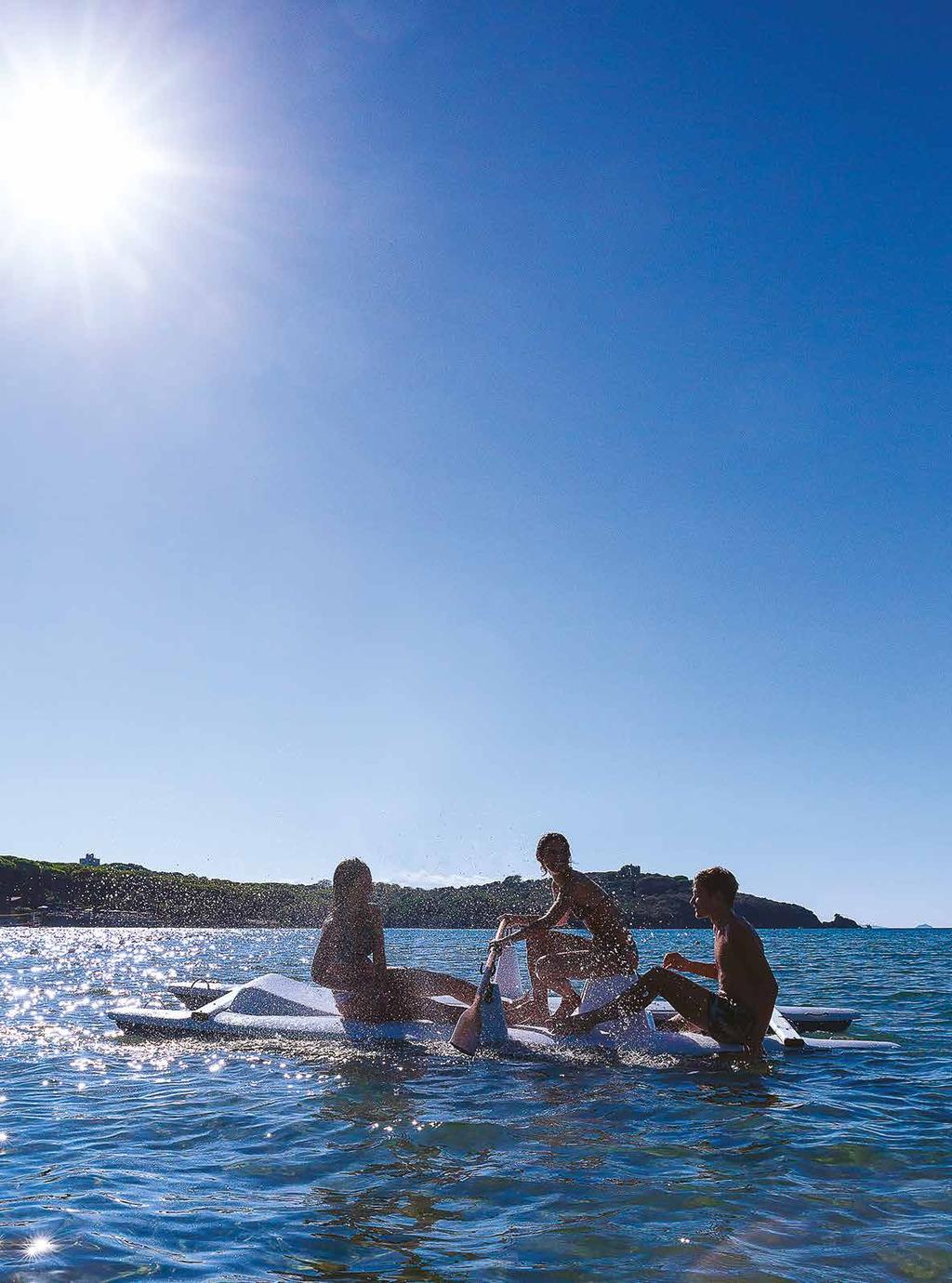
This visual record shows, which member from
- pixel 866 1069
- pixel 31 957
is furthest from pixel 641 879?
pixel 866 1069

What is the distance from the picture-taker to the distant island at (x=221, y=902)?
104312 millimetres

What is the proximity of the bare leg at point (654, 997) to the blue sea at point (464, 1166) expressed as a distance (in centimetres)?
50

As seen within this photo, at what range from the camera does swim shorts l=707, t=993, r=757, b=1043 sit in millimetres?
10555

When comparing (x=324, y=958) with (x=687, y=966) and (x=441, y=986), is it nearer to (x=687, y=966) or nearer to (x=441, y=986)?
(x=441, y=986)

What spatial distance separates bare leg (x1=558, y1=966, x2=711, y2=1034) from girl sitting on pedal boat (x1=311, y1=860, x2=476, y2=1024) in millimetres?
2078

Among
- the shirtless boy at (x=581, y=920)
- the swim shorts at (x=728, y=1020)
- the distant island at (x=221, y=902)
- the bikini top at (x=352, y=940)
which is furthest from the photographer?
the distant island at (x=221, y=902)

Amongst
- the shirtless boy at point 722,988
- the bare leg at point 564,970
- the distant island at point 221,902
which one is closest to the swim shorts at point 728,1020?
the shirtless boy at point 722,988

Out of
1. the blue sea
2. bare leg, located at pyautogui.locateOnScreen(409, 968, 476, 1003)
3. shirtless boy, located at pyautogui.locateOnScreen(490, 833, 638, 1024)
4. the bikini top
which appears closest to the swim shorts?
the blue sea

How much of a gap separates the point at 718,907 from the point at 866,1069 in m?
2.91

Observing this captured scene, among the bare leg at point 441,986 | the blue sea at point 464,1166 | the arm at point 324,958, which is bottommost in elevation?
the blue sea at point 464,1166

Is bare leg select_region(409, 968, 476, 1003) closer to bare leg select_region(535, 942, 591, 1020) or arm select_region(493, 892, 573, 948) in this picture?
bare leg select_region(535, 942, 591, 1020)

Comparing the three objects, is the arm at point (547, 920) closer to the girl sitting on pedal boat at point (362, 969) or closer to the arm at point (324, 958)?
the girl sitting on pedal boat at point (362, 969)

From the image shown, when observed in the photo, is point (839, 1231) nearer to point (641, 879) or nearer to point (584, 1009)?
point (584, 1009)

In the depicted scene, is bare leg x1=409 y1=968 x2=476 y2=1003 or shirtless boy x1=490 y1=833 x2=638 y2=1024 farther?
bare leg x1=409 y1=968 x2=476 y2=1003
